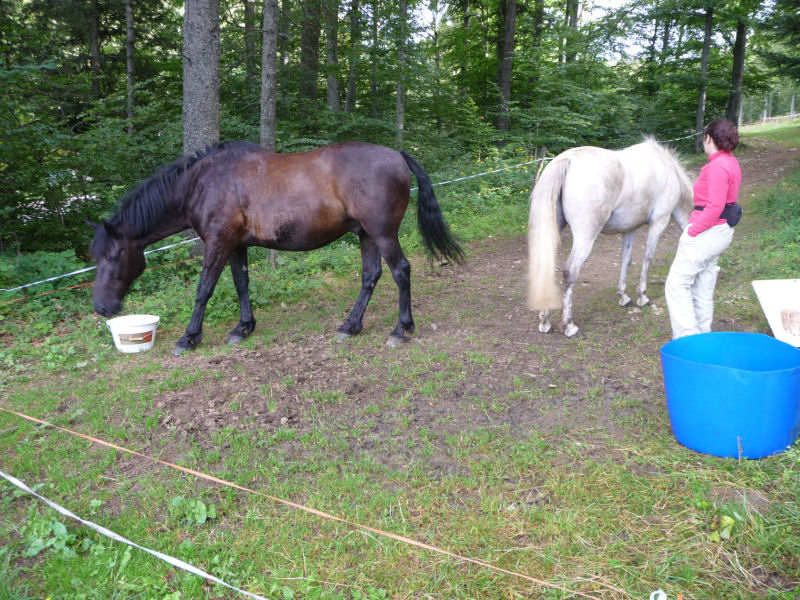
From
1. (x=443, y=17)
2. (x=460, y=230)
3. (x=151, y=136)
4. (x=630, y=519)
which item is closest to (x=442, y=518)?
(x=630, y=519)

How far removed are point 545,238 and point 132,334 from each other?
3.99 meters

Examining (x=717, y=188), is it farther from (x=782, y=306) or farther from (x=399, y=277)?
(x=399, y=277)

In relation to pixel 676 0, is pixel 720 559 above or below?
below

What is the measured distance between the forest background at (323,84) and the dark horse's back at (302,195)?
235cm

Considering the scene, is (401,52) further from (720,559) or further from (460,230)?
(720,559)

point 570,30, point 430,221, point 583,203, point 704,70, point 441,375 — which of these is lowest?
point 441,375

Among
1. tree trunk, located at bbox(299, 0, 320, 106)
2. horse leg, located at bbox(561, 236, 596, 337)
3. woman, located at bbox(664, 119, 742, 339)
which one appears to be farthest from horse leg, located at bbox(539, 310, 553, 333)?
tree trunk, located at bbox(299, 0, 320, 106)

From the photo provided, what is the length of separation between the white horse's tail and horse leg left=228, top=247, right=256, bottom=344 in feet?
9.25

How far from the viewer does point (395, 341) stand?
4.84 m

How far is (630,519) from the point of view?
2451mm

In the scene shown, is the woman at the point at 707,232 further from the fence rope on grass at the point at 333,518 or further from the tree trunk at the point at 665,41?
the tree trunk at the point at 665,41

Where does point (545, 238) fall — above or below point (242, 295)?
above

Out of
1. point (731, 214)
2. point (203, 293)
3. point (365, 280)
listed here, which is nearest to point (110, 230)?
point (203, 293)

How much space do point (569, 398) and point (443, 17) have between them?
18160 millimetres
